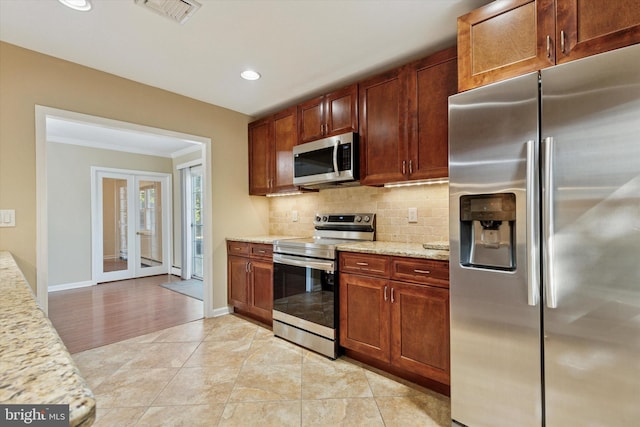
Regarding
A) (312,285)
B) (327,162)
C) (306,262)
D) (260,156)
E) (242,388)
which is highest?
(260,156)

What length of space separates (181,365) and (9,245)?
1533 millimetres

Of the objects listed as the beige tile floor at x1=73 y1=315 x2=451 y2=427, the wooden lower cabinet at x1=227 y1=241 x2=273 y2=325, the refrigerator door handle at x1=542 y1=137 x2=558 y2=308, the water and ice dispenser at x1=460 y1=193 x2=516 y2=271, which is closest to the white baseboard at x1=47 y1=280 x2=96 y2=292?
the beige tile floor at x1=73 y1=315 x2=451 y2=427

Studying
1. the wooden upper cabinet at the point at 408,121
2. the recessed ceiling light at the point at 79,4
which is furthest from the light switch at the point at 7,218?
the wooden upper cabinet at the point at 408,121

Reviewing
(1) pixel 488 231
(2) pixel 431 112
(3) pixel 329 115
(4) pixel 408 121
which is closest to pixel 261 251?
(3) pixel 329 115

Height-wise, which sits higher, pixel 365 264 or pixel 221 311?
pixel 365 264

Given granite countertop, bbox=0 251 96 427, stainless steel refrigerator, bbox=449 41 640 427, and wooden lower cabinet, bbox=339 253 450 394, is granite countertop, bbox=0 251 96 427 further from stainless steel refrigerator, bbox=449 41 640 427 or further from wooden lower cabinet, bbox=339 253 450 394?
wooden lower cabinet, bbox=339 253 450 394

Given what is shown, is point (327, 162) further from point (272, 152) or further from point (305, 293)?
point (305, 293)

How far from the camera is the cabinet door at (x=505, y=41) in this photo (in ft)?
4.87

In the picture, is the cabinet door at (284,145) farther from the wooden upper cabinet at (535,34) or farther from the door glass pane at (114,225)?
the door glass pane at (114,225)

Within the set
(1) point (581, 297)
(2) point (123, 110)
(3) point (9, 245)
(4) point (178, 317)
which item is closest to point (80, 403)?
(1) point (581, 297)

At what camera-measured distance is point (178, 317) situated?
3473mm

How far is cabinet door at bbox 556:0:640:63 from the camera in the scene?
4.21 ft

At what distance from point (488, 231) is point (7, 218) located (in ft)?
10.6

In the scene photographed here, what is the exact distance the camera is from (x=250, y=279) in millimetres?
3307
